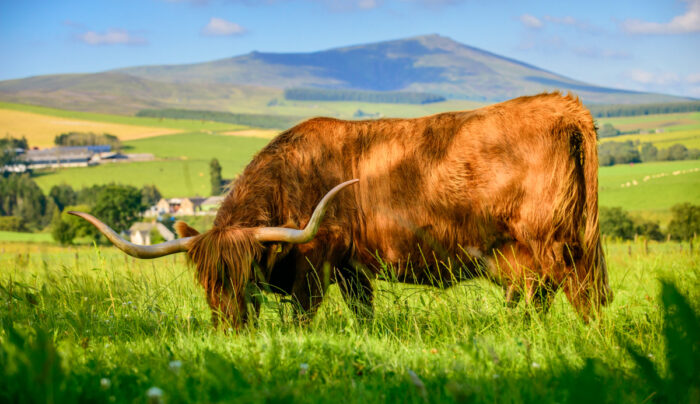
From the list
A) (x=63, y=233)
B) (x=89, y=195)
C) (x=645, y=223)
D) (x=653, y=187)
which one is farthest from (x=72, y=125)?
(x=645, y=223)

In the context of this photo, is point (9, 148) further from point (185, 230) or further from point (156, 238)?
point (185, 230)

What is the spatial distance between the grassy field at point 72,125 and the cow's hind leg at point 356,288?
149921mm

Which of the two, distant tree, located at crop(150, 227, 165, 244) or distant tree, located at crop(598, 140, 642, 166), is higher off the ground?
distant tree, located at crop(598, 140, 642, 166)

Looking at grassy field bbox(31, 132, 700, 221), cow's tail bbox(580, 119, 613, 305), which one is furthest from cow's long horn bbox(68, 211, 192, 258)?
grassy field bbox(31, 132, 700, 221)

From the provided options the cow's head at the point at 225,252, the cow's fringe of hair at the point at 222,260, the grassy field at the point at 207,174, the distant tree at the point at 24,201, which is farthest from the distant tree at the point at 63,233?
the cow's fringe of hair at the point at 222,260

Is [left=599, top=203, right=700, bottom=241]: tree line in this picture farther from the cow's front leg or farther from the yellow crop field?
the yellow crop field

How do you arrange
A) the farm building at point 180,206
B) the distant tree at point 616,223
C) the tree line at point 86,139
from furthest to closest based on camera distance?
the tree line at point 86,139 < the farm building at point 180,206 < the distant tree at point 616,223

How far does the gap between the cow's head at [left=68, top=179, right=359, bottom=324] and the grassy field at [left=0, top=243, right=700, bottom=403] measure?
246 mm

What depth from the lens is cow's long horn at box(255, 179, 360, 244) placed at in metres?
4.44

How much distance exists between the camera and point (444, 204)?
512cm

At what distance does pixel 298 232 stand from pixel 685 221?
162 feet

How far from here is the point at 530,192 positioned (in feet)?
16.1

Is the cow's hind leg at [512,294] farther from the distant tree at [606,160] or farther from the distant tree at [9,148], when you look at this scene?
the distant tree at [9,148]

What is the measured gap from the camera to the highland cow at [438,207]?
489cm
